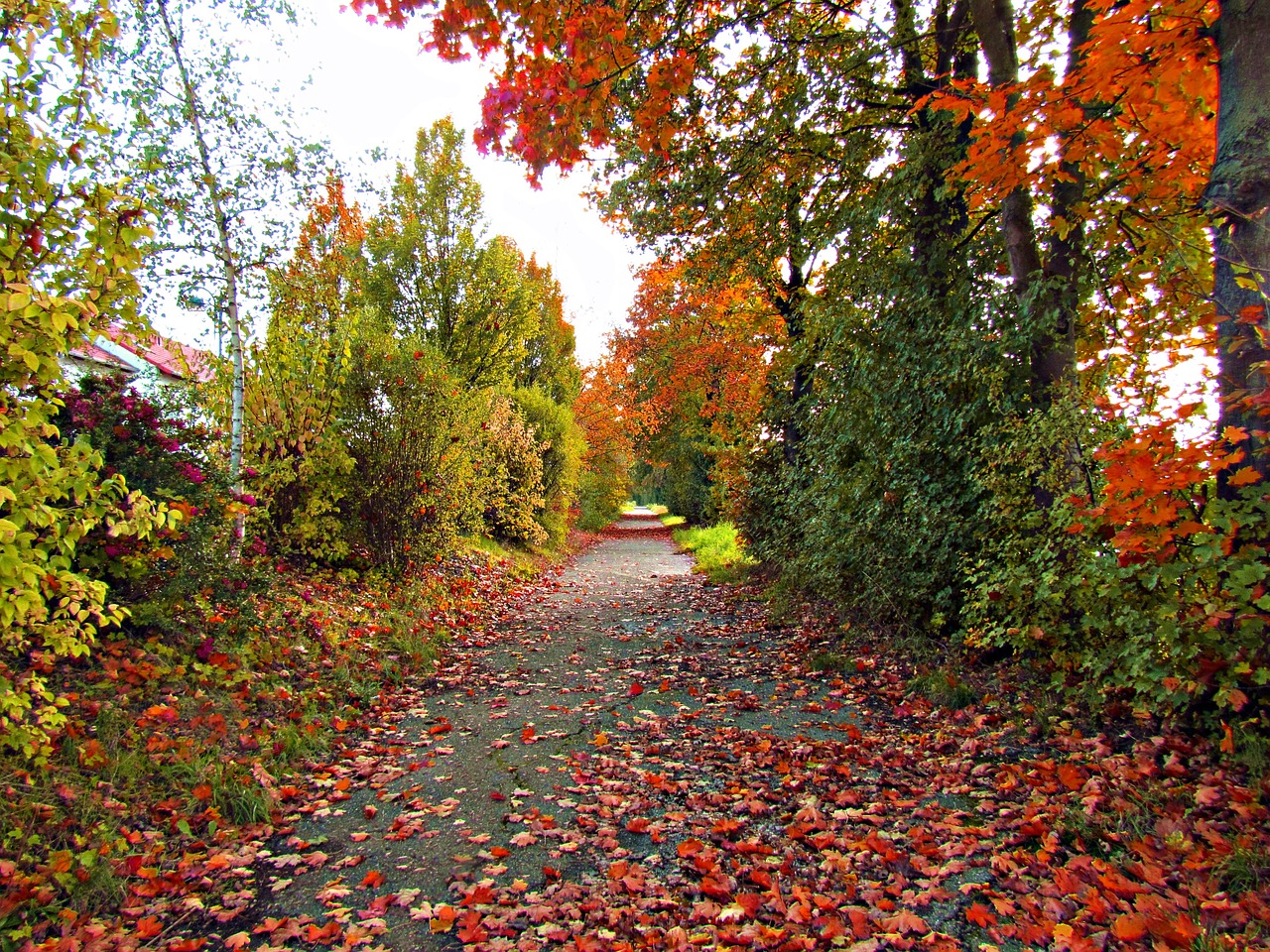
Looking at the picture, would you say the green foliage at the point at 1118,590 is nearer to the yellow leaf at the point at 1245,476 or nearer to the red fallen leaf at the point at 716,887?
the yellow leaf at the point at 1245,476

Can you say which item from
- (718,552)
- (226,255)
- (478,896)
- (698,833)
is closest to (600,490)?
(718,552)

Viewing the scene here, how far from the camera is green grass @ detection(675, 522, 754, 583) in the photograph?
1255cm

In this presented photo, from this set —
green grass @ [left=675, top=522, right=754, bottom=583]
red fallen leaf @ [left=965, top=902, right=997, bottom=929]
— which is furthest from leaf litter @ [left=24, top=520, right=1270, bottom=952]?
green grass @ [left=675, top=522, right=754, bottom=583]

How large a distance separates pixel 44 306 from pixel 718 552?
47.0 ft

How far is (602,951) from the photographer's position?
2455mm

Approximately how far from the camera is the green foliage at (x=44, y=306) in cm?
246

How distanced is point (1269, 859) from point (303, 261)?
32.3ft

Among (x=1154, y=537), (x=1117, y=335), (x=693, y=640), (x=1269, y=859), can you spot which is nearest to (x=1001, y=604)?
(x=1154, y=537)

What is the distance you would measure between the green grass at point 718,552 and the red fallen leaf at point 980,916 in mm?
9198

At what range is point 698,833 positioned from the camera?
334 cm

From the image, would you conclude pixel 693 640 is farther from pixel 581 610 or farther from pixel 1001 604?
pixel 1001 604

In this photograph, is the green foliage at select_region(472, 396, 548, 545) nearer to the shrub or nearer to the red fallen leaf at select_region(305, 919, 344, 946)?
the shrub

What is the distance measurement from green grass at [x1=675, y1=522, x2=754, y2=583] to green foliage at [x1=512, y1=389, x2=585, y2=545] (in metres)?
Answer: 4.41

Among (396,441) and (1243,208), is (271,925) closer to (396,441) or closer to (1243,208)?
(1243,208)
